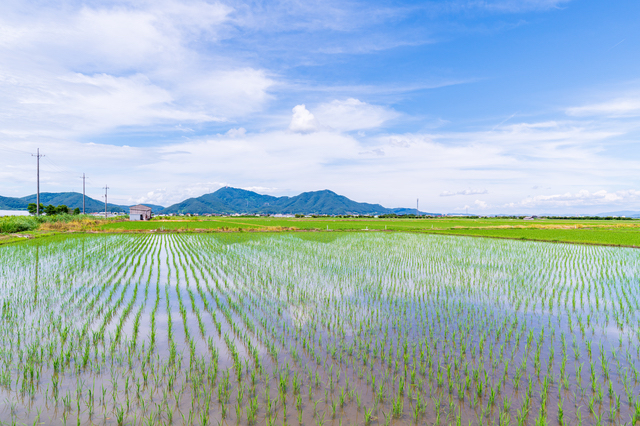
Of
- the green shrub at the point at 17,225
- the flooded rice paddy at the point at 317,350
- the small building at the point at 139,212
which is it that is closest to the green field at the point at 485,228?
the green shrub at the point at 17,225

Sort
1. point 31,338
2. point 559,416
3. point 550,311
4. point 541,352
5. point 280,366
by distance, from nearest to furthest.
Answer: point 559,416
point 280,366
point 541,352
point 31,338
point 550,311

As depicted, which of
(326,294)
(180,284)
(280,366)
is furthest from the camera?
(180,284)

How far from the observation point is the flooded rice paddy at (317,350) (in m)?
3.38

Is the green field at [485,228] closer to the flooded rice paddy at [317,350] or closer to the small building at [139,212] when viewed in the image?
the flooded rice paddy at [317,350]

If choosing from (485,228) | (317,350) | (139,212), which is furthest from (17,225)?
(485,228)

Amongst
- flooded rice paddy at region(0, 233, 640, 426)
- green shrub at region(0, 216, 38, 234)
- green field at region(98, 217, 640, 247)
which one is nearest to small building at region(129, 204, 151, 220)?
green field at region(98, 217, 640, 247)

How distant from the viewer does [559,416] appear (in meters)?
3.26

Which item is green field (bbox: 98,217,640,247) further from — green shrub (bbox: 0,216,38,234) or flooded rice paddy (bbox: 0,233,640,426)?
flooded rice paddy (bbox: 0,233,640,426)

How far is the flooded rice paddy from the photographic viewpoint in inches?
133

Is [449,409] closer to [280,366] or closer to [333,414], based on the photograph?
[333,414]

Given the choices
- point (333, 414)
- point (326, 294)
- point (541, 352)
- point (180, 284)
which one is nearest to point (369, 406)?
point (333, 414)

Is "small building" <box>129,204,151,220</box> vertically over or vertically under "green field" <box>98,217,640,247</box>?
over

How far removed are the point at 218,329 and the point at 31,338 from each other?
2.93 meters

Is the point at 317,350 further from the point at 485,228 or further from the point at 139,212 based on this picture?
the point at 139,212
